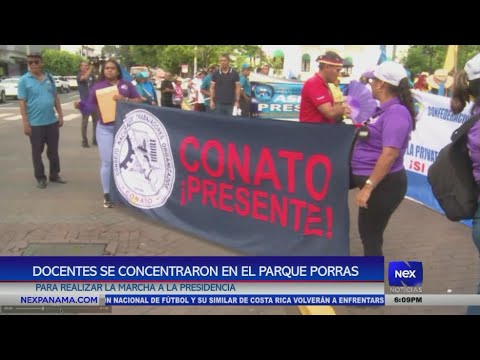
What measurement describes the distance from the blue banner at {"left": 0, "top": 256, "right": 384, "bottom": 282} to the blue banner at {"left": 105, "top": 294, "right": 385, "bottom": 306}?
11 centimetres

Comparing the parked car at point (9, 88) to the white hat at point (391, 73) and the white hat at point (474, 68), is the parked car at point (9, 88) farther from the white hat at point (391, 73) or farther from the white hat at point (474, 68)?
the white hat at point (474, 68)

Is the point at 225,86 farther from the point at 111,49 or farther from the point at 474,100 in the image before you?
the point at 474,100

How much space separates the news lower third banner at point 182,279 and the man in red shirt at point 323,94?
1408 millimetres

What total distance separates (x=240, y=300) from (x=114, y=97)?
11.0ft

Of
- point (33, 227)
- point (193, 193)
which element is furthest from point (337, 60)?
point (33, 227)

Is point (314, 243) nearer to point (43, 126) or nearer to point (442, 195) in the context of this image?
point (442, 195)

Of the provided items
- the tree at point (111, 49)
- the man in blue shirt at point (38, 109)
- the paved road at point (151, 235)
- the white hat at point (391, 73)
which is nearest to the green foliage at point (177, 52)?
the tree at point (111, 49)

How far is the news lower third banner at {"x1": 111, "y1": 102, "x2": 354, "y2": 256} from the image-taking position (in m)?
3.66

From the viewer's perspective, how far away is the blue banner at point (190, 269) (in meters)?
2.94

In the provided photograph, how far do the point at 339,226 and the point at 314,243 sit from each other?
0.27m

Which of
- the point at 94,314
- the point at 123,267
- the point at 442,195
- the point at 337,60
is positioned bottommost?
the point at 94,314

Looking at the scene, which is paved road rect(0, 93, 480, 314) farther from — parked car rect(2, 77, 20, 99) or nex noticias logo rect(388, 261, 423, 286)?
parked car rect(2, 77, 20, 99)
